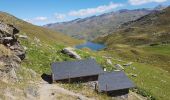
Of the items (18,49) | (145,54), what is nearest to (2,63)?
(18,49)

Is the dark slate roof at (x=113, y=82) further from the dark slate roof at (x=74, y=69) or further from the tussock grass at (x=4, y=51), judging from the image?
the tussock grass at (x=4, y=51)

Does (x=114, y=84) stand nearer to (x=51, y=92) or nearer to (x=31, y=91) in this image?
(x=51, y=92)

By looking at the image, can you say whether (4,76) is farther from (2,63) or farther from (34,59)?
(34,59)

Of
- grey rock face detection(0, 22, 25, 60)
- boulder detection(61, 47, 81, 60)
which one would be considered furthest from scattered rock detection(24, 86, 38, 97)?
boulder detection(61, 47, 81, 60)

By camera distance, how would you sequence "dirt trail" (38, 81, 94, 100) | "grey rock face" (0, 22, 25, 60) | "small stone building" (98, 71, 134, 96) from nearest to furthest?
→ 1. "dirt trail" (38, 81, 94, 100)
2. "grey rock face" (0, 22, 25, 60)
3. "small stone building" (98, 71, 134, 96)

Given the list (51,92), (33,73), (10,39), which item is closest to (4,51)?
(10,39)

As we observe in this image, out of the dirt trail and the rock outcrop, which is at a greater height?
the rock outcrop

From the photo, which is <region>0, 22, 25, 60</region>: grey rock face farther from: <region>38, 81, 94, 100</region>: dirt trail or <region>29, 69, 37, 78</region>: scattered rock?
<region>38, 81, 94, 100</region>: dirt trail
